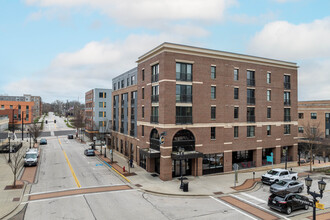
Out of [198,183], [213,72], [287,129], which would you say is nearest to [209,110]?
[213,72]

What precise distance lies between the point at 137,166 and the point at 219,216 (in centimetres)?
1848

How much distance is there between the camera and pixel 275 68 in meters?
34.9

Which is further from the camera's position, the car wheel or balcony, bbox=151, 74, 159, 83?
balcony, bbox=151, 74, 159, 83

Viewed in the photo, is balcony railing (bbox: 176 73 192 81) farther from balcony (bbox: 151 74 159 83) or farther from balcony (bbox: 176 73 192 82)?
balcony (bbox: 151 74 159 83)

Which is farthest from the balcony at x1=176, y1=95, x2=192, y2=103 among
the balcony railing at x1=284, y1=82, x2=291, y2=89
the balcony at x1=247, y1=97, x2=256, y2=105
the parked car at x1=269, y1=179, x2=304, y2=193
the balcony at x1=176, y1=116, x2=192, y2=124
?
the balcony railing at x1=284, y1=82, x2=291, y2=89

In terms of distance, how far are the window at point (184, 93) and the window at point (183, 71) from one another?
96cm

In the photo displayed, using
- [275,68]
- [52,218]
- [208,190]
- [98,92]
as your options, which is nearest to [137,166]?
[208,190]

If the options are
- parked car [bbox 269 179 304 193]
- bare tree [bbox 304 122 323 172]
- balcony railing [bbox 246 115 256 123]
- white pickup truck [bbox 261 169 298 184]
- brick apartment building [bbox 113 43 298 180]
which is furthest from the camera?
bare tree [bbox 304 122 323 172]

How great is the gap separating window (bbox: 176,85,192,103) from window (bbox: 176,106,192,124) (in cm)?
95

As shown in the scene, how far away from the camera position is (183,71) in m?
27.7

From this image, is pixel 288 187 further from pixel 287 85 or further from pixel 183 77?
pixel 287 85

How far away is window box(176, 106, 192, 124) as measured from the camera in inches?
1069

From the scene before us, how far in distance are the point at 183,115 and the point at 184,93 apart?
2.62 meters

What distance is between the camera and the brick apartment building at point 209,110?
1054 inches
